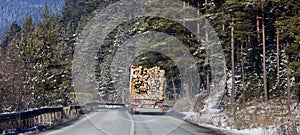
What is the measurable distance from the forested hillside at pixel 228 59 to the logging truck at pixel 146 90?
593 cm

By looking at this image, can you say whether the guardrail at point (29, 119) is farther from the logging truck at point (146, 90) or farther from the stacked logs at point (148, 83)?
the stacked logs at point (148, 83)

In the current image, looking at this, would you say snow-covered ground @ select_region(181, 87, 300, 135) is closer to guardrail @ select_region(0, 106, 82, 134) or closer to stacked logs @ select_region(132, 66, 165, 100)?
stacked logs @ select_region(132, 66, 165, 100)

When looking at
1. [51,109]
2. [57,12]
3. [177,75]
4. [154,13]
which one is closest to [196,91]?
[177,75]

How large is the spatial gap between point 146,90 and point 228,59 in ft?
37.8

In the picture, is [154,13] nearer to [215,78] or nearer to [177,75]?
[177,75]

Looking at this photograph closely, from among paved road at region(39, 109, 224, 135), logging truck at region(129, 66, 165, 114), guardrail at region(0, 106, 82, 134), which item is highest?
logging truck at region(129, 66, 165, 114)

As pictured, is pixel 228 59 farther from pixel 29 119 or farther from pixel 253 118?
pixel 29 119

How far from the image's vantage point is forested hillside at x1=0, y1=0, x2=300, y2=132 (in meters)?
30.6

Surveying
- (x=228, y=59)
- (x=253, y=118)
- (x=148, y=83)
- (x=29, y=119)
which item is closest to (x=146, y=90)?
(x=148, y=83)

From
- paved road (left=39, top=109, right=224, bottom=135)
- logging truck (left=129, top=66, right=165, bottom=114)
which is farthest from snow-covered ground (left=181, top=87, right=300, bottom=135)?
logging truck (left=129, top=66, right=165, bottom=114)

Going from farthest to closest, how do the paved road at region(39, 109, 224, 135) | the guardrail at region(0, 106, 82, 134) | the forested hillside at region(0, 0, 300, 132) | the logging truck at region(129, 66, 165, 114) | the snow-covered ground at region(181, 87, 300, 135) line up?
the logging truck at region(129, 66, 165, 114), the forested hillside at region(0, 0, 300, 132), the guardrail at region(0, 106, 82, 134), the snow-covered ground at region(181, 87, 300, 135), the paved road at region(39, 109, 224, 135)

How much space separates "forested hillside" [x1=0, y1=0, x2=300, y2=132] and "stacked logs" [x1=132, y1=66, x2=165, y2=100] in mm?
5963

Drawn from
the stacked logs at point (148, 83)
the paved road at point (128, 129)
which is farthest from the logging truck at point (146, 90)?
the paved road at point (128, 129)

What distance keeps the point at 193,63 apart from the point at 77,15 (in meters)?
74.2
